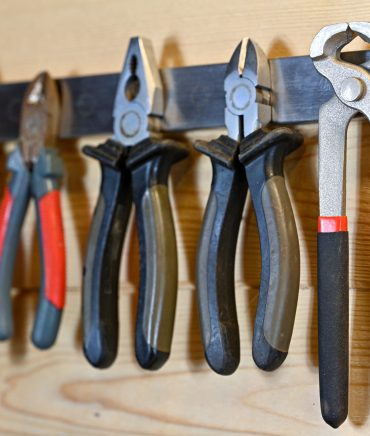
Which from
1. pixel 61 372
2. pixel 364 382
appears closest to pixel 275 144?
pixel 364 382

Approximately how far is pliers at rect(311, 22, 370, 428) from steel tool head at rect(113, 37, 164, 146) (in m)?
0.19

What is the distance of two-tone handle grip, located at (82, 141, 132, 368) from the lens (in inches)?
35.0

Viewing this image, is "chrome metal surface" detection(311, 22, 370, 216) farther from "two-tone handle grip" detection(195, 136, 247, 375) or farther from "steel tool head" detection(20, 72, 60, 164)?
"steel tool head" detection(20, 72, 60, 164)

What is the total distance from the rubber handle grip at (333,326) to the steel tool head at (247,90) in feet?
0.50

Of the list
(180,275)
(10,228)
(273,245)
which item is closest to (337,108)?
(273,245)

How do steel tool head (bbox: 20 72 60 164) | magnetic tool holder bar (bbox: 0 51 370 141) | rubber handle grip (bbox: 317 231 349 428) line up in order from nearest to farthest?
rubber handle grip (bbox: 317 231 349 428) → magnetic tool holder bar (bbox: 0 51 370 141) → steel tool head (bbox: 20 72 60 164)

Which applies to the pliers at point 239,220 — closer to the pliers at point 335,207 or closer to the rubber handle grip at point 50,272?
the pliers at point 335,207

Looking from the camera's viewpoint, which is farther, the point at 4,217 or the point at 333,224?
the point at 4,217

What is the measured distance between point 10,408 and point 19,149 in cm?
32

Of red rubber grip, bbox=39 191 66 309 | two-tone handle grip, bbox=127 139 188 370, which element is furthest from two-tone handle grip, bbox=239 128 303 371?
red rubber grip, bbox=39 191 66 309

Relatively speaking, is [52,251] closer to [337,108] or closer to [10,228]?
[10,228]

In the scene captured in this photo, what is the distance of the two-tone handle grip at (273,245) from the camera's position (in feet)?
2.56

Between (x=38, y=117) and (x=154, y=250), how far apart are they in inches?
9.3

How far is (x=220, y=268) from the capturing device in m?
0.83
